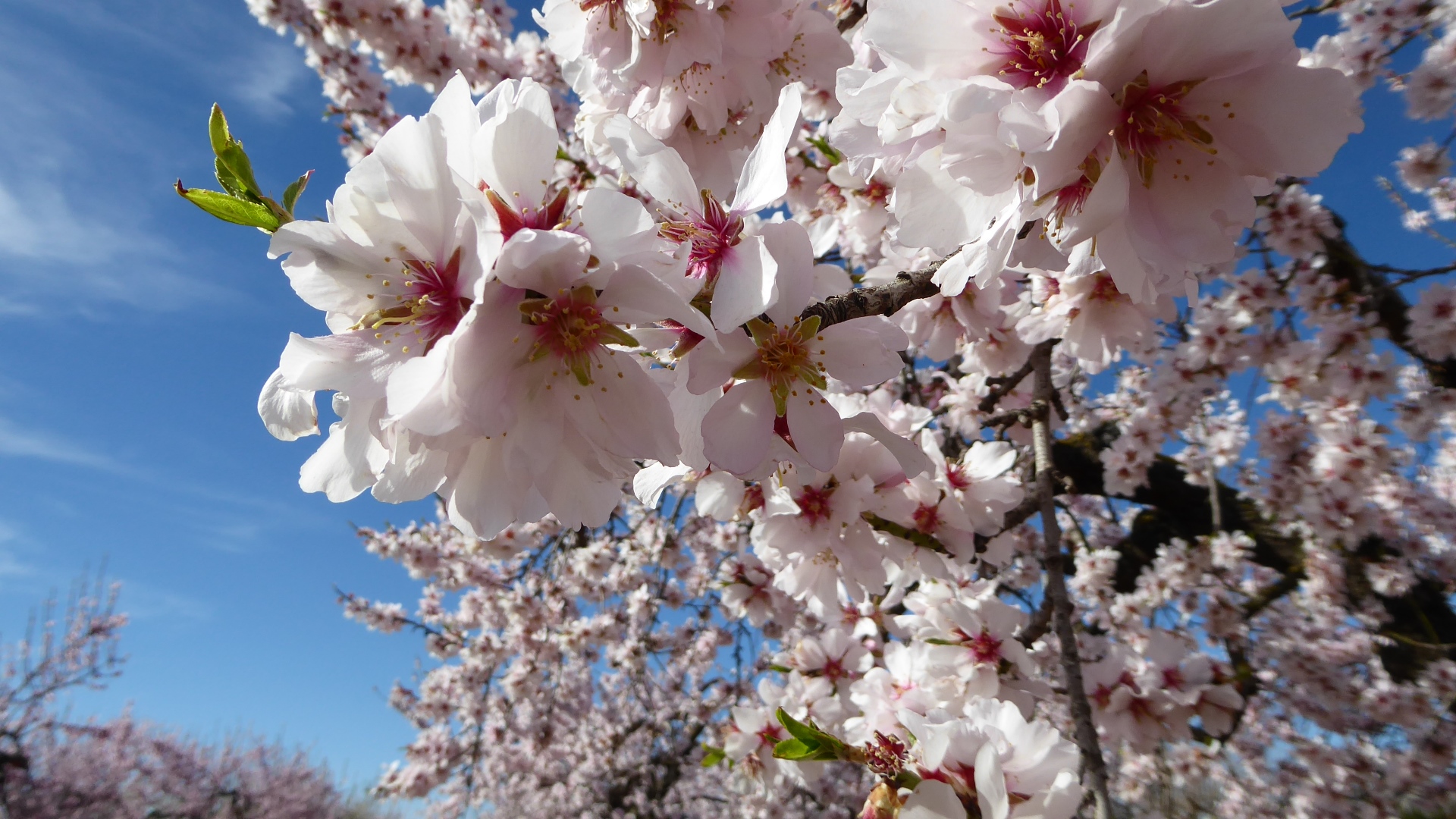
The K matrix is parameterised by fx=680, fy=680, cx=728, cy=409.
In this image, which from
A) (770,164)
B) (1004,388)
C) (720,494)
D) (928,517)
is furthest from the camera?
(1004,388)

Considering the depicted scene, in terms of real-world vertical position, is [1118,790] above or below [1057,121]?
below

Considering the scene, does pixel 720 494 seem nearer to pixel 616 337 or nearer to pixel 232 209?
pixel 616 337

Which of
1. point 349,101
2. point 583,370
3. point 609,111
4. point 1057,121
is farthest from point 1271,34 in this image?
point 349,101

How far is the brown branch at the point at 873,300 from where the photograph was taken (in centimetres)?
92

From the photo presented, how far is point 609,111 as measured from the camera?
63.4 inches

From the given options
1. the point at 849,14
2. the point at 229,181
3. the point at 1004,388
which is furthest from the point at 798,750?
the point at 849,14

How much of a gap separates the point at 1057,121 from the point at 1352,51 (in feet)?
13.6

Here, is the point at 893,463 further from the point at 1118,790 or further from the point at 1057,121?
the point at 1118,790

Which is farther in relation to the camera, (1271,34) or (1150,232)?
(1150,232)

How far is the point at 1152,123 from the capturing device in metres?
0.78

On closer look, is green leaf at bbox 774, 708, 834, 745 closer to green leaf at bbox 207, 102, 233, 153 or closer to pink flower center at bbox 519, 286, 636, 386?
pink flower center at bbox 519, 286, 636, 386

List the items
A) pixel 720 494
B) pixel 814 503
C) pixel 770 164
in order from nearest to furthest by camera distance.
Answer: pixel 770 164 < pixel 720 494 < pixel 814 503

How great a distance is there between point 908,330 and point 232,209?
172cm

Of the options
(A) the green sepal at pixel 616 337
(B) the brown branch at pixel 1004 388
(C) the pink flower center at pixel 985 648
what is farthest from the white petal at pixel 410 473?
(B) the brown branch at pixel 1004 388
